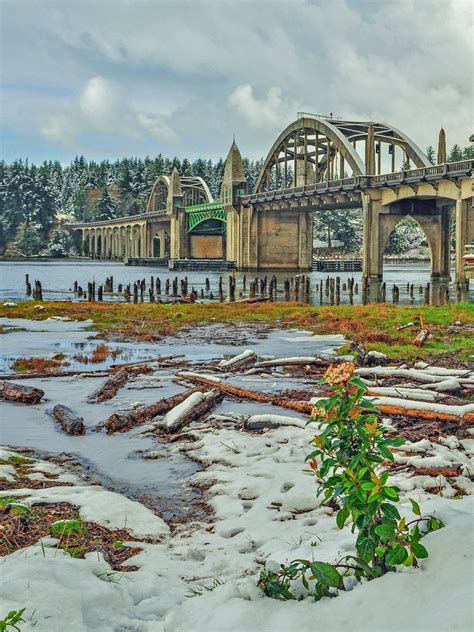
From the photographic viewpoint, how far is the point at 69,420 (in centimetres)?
998

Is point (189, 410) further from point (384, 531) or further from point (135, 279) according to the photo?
point (135, 279)

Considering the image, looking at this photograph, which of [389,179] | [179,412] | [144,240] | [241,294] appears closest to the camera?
[179,412]

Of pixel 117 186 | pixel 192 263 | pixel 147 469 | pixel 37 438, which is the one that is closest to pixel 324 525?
pixel 147 469

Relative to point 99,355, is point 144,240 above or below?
above

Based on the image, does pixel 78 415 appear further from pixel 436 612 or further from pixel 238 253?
pixel 238 253

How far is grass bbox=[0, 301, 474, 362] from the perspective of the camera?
16.4m

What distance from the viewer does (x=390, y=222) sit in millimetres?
63031

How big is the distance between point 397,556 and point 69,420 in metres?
7.01

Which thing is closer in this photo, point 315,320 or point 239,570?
point 239,570

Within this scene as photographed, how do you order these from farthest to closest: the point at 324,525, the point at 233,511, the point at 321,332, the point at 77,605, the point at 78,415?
the point at 321,332, the point at 78,415, the point at 233,511, the point at 324,525, the point at 77,605

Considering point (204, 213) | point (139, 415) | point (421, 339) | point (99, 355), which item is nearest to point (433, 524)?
point (139, 415)

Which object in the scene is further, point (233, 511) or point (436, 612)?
point (233, 511)

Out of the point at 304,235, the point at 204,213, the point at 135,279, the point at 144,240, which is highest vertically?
the point at 204,213

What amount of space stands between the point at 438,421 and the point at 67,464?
4.65 m
